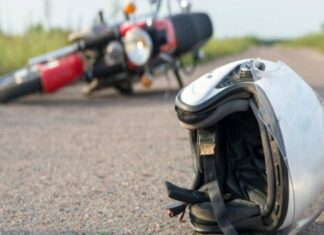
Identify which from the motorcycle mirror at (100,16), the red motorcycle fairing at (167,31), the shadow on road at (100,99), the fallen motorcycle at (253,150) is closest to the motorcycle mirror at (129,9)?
the red motorcycle fairing at (167,31)

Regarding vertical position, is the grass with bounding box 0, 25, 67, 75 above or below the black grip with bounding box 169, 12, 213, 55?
below

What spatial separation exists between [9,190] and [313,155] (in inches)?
68.9

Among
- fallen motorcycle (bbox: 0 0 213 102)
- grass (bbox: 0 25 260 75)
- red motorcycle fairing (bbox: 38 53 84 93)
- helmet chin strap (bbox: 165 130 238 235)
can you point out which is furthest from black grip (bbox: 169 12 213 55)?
helmet chin strap (bbox: 165 130 238 235)

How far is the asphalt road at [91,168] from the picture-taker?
3018 millimetres

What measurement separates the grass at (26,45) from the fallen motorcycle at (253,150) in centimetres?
900

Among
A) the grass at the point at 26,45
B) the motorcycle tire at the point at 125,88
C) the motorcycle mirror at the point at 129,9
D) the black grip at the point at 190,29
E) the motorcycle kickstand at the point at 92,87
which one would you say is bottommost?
the grass at the point at 26,45

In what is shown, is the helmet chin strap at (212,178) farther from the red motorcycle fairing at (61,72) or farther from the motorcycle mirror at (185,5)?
the motorcycle mirror at (185,5)

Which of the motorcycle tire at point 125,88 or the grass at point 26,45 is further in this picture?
the grass at point 26,45

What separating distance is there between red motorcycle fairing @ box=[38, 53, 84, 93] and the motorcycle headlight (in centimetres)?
65

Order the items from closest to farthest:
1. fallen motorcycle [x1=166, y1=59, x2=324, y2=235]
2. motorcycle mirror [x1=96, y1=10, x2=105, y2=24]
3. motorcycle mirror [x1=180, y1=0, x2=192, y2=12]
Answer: fallen motorcycle [x1=166, y1=59, x2=324, y2=235] < motorcycle mirror [x1=180, y1=0, x2=192, y2=12] < motorcycle mirror [x1=96, y1=10, x2=105, y2=24]

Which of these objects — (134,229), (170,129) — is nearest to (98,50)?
(170,129)

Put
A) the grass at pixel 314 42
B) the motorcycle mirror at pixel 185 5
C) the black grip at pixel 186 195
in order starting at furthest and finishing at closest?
the grass at pixel 314 42 < the motorcycle mirror at pixel 185 5 < the black grip at pixel 186 195

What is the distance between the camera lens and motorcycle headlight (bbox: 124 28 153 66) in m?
7.39

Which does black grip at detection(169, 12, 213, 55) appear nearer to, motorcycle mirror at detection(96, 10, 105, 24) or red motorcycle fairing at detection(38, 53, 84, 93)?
motorcycle mirror at detection(96, 10, 105, 24)
